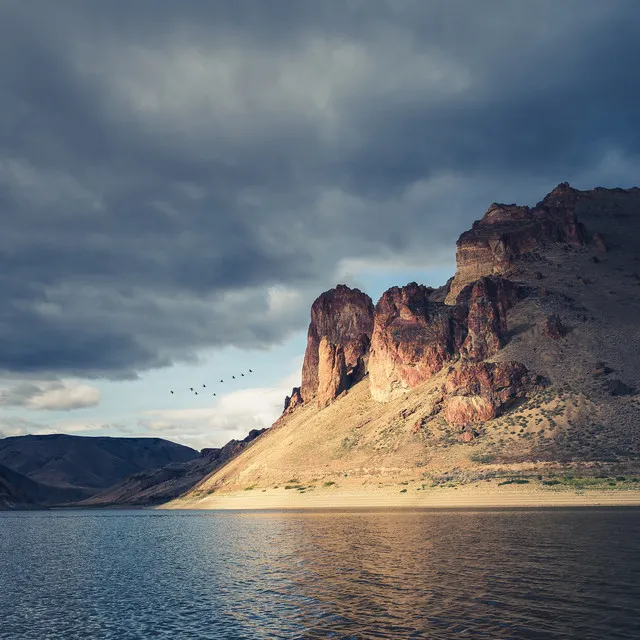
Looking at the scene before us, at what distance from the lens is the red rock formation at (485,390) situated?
468 ft

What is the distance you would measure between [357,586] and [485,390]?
108641 mm

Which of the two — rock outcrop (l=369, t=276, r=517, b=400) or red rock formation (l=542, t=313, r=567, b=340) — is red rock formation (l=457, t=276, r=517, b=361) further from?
red rock formation (l=542, t=313, r=567, b=340)

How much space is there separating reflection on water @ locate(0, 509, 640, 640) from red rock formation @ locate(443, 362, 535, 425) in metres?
64.2

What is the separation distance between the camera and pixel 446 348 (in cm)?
17700

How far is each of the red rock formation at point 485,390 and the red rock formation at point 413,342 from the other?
1088 inches

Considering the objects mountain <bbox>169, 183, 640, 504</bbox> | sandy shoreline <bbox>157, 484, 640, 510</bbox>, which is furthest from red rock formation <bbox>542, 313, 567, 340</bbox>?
sandy shoreline <bbox>157, 484, 640, 510</bbox>

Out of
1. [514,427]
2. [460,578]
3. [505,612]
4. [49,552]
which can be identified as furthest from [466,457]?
[505,612]

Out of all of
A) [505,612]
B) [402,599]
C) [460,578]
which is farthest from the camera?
[460,578]

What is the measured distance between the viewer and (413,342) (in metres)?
183

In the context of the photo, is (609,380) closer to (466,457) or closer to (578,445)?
(578,445)

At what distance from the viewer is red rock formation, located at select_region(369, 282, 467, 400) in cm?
17838

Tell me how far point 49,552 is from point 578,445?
92.5 meters

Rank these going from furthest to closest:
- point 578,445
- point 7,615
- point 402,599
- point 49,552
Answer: point 578,445, point 49,552, point 7,615, point 402,599

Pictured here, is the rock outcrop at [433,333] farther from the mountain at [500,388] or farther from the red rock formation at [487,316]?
the mountain at [500,388]
